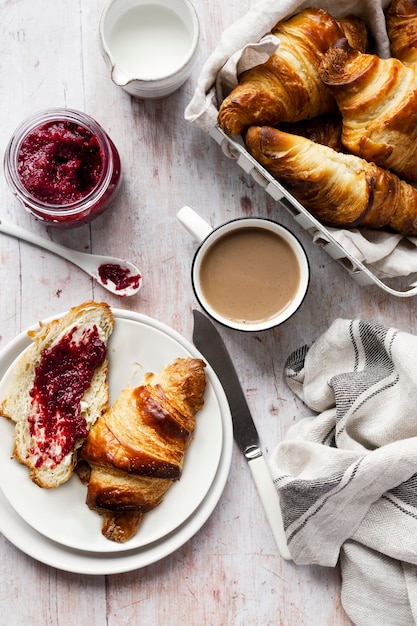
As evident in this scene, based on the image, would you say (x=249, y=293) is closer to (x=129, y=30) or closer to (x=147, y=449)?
(x=147, y=449)

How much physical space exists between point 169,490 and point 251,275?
0.65m

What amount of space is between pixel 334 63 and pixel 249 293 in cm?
62

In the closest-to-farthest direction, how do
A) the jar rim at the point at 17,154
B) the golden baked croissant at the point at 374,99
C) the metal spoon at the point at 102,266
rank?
the golden baked croissant at the point at 374,99
the jar rim at the point at 17,154
the metal spoon at the point at 102,266

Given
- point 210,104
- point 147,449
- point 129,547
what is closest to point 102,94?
point 210,104

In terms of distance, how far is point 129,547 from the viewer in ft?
5.92

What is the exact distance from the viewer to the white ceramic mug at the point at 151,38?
1718mm

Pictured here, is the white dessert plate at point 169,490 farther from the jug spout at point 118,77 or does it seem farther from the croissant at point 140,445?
the jug spout at point 118,77

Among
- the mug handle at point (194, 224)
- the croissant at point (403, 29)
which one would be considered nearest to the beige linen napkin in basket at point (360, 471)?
the mug handle at point (194, 224)

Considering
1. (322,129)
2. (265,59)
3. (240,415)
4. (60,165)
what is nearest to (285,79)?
(265,59)

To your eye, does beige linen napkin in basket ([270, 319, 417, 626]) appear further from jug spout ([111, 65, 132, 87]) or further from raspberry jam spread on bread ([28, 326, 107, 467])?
jug spout ([111, 65, 132, 87])

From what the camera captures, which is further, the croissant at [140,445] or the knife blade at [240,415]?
the knife blade at [240,415]

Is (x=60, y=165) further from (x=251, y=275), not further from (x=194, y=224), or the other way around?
(x=251, y=275)

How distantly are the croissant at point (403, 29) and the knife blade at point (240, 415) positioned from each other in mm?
871

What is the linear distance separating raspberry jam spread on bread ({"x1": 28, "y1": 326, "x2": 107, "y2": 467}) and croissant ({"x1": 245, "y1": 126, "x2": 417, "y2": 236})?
2.18ft
